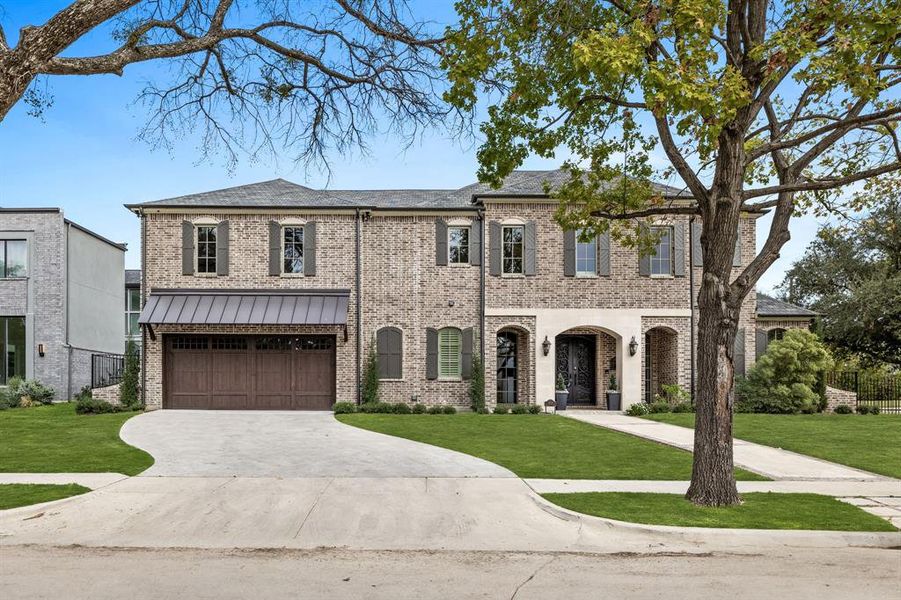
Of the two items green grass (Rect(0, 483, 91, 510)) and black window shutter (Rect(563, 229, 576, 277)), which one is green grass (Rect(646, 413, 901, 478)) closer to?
black window shutter (Rect(563, 229, 576, 277))

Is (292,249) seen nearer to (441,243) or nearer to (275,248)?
(275,248)

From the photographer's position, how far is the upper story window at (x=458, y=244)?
827 inches

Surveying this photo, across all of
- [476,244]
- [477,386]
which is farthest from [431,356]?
[476,244]

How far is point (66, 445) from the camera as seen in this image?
1290cm

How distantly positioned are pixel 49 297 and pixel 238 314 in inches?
333

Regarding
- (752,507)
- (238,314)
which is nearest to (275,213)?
(238,314)

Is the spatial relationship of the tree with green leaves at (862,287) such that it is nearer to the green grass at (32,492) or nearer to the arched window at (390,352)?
the arched window at (390,352)

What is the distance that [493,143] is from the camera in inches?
376

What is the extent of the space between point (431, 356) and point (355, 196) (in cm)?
660

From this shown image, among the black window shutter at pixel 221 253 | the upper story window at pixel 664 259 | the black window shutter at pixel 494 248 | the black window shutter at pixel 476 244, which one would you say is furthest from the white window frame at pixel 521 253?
the black window shutter at pixel 221 253

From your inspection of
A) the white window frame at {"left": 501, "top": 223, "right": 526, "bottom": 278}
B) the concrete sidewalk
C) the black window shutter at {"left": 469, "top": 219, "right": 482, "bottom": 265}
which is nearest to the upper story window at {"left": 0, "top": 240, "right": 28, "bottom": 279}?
the black window shutter at {"left": 469, "top": 219, "right": 482, "bottom": 265}

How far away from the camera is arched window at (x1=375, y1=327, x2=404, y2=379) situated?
20.6 m

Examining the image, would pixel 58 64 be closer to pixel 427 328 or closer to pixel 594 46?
pixel 594 46

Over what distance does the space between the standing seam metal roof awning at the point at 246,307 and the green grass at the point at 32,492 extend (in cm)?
1074
